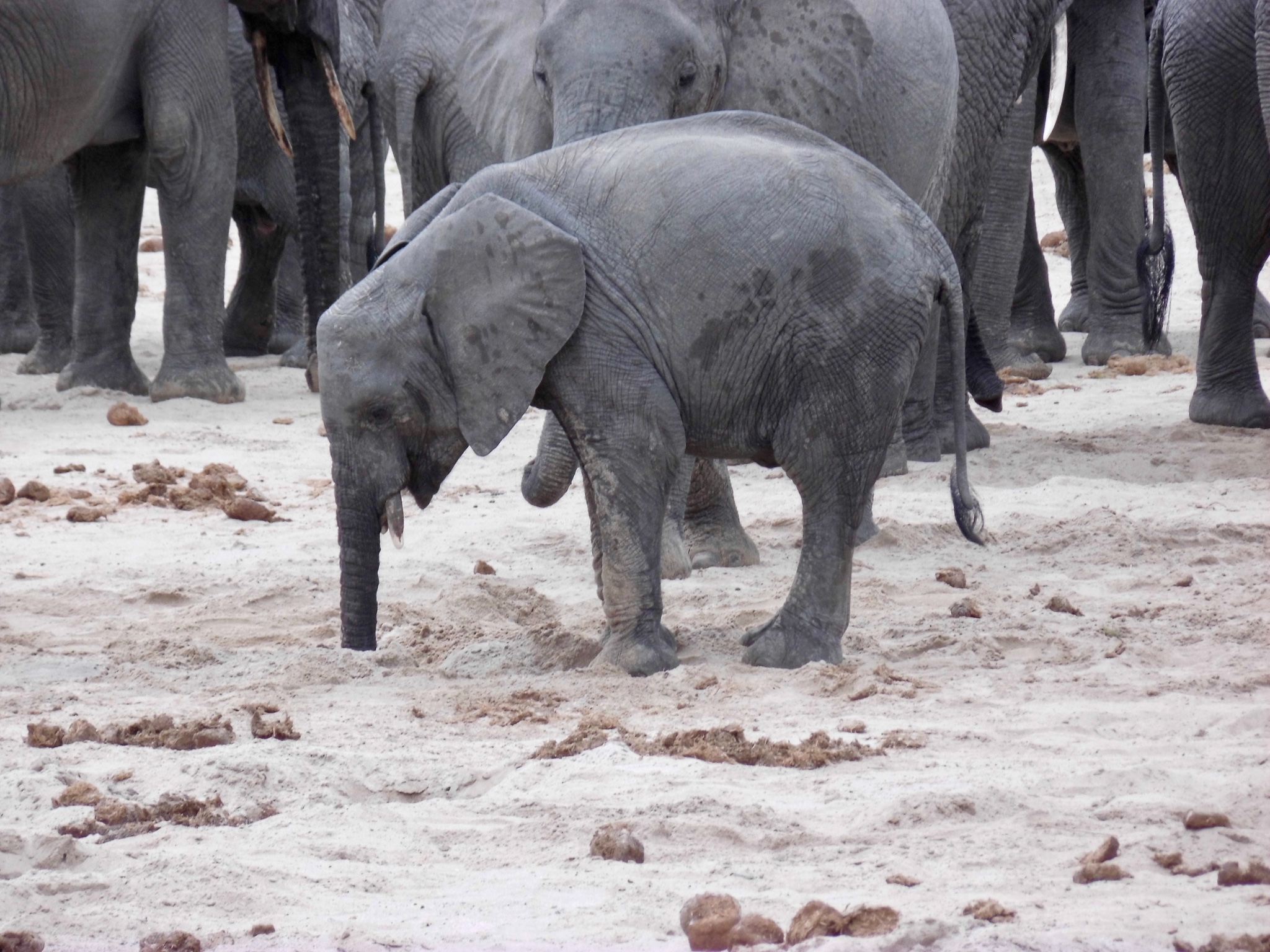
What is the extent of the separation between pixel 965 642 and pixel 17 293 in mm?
6585

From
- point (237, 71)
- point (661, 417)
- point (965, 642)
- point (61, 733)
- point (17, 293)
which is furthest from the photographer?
point (17, 293)

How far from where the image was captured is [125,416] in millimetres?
6941

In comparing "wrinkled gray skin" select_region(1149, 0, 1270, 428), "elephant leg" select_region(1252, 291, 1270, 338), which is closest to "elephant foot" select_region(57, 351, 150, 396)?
"wrinkled gray skin" select_region(1149, 0, 1270, 428)

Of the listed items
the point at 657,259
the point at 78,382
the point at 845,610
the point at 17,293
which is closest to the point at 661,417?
the point at 657,259

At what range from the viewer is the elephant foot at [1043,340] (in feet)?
28.6

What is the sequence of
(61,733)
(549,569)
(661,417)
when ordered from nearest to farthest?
(61,733)
(661,417)
(549,569)

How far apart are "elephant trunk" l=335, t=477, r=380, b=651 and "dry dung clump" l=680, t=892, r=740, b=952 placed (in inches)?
62.3

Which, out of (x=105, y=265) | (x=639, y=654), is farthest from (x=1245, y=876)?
(x=105, y=265)

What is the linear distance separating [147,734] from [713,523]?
6.48 ft

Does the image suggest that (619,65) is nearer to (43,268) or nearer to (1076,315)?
(43,268)

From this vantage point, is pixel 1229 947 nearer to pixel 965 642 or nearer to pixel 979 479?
pixel 965 642

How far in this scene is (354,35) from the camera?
842 cm

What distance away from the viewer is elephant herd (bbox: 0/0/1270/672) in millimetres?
3725

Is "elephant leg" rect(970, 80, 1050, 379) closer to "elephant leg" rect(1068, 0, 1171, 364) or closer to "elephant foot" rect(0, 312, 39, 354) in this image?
"elephant leg" rect(1068, 0, 1171, 364)
